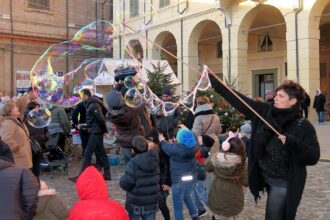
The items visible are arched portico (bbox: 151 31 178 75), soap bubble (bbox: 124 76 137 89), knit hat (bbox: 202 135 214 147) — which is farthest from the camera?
arched portico (bbox: 151 31 178 75)

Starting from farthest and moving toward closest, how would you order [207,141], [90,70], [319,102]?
1. [319,102]
2. [90,70]
3. [207,141]

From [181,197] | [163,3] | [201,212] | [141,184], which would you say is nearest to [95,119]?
[201,212]

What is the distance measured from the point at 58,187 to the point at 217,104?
17.1 feet

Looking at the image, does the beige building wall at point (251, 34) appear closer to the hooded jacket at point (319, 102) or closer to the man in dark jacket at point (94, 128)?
the hooded jacket at point (319, 102)

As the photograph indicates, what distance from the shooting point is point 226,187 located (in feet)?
17.9

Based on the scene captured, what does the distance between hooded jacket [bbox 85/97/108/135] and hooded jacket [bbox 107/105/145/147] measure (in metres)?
2.06

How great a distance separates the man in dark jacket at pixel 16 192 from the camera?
297 centimetres

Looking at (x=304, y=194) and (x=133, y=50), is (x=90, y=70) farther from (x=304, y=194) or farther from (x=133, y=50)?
(x=304, y=194)

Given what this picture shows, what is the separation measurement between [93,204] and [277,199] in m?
1.54

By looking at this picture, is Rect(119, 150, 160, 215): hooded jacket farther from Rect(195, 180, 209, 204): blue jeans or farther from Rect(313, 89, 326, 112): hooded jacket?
Rect(313, 89, 326, 112): hooded jacket

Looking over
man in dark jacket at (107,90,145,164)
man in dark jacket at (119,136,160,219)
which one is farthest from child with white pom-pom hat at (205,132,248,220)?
man in dark jacket at (107,90,145,164)

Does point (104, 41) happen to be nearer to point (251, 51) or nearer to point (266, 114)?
point (266, 114)

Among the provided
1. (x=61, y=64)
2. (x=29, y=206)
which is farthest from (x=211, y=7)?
(x=29, y=206)

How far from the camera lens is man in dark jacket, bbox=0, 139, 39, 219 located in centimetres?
297
